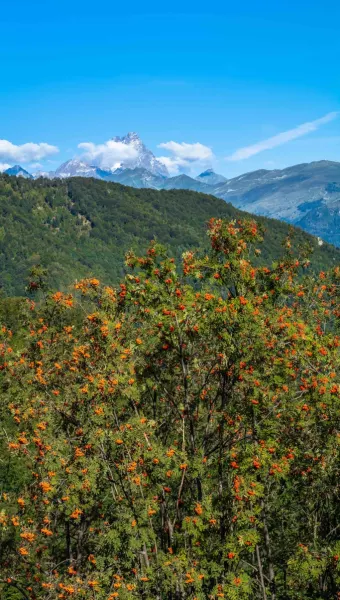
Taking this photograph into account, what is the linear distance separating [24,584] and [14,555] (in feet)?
11.3

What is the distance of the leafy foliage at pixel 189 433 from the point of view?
36.9 ft

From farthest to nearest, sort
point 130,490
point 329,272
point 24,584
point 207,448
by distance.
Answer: point 329,272
point 24,584
point 207,448
point 130,490

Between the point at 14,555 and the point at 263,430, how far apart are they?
8353mm

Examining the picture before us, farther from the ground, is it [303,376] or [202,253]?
[202,253]

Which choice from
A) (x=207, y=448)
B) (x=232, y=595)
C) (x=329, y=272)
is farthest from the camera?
(x=329, y=272)

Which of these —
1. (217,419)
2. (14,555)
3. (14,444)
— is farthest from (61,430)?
(217,419)

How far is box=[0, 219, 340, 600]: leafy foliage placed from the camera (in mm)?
11250

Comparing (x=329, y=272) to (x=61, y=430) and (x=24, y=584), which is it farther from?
(x=24, y=584)

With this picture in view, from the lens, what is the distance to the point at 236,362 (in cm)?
1204

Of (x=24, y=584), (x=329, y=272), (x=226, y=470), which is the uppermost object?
(x=329, y=272)

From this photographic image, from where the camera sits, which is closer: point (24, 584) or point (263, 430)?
point (263, 430)

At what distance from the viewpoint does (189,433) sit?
1341cm

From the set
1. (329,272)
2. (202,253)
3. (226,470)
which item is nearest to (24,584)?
(226,470)

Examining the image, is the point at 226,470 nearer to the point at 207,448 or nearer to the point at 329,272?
the point at 207,448
